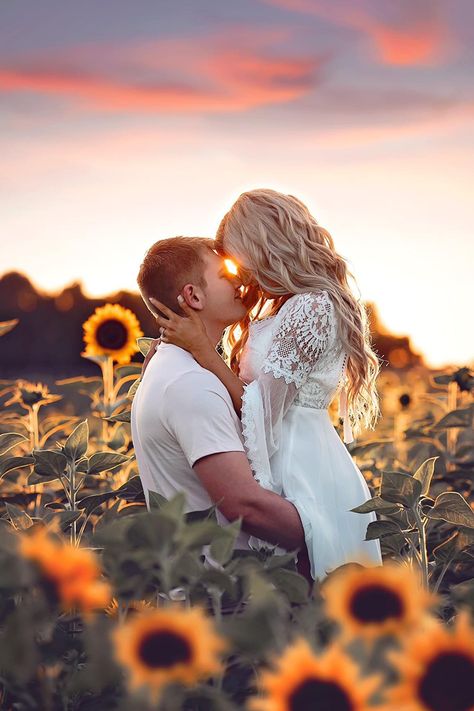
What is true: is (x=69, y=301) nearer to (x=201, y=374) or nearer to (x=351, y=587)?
(x=201, y=374)

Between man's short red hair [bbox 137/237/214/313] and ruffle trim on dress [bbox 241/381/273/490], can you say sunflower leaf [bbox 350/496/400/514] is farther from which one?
man's short red hair [bbox 137/237/214/313]

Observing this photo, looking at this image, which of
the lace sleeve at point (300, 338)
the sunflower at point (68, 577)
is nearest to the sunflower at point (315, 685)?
the sunflower at point (68, 577)

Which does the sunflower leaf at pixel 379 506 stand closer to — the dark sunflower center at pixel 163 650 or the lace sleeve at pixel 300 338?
the lace sleeve at pixel 300 338

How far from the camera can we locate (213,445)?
266 cm

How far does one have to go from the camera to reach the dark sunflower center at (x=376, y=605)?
1.22 metres

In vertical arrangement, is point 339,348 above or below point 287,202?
below

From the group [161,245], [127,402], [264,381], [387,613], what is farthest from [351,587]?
[127,402]

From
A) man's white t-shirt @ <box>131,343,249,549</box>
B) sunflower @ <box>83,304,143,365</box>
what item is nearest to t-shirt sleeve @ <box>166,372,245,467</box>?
man's white t-shirt @ <box>131,343,249,549</box>

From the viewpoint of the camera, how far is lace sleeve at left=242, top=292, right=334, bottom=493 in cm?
289

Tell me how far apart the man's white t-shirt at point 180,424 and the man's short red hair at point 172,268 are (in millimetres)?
174

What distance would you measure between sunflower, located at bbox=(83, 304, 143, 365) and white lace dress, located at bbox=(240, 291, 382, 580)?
1.24 metres

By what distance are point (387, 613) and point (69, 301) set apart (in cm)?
1101

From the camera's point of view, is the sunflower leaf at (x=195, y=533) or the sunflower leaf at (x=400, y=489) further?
the sunflower leaf at (x=400, y=489)

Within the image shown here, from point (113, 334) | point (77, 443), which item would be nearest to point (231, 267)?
point (77, 443)
